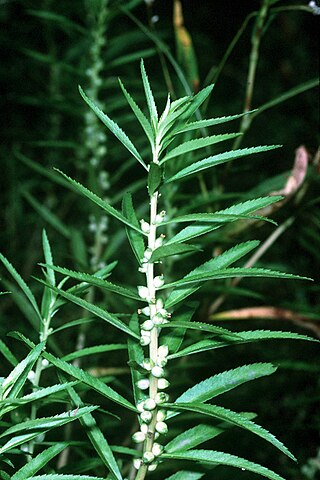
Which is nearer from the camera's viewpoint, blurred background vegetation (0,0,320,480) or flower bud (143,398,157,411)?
flower bud (143,398,157,411)

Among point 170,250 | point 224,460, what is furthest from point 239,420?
point 170,250

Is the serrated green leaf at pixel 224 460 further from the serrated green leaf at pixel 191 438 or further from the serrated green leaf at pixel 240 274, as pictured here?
the serrated green leaf at pixel 240 274

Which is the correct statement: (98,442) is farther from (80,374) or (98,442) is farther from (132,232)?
(132,232)

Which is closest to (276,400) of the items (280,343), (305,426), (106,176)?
(280,343)

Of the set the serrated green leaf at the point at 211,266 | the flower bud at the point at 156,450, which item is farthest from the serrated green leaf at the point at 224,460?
the serrated green leaf at the point at 211,266

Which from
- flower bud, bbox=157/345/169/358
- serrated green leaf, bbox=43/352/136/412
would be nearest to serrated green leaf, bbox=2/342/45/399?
serrated green leaf, bbox=43/352/136/412

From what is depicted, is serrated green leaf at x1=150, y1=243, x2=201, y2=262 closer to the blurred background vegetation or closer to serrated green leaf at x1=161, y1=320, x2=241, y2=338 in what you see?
serrated green leaf at x1=161, y1=320, x2=241, y2=338
